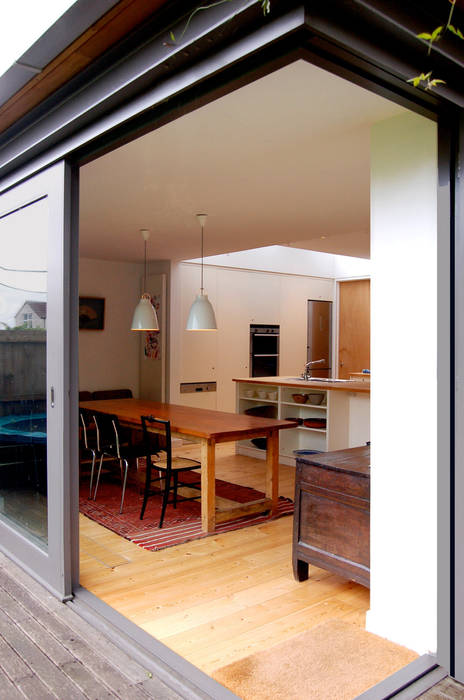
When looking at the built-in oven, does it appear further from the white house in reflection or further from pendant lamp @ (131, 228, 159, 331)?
the white house in reflection

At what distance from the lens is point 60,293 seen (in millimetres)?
2826

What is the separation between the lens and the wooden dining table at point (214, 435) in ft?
13.5

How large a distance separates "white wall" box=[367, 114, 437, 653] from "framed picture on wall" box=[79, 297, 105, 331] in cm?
522

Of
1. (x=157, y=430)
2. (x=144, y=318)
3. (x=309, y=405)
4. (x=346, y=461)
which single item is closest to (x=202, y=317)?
(x=144, y=318)

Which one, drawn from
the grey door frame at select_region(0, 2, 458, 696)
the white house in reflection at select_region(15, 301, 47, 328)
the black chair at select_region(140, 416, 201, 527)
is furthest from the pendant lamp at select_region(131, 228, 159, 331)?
the grey door frame at select_region(0, 2, 458, 696)

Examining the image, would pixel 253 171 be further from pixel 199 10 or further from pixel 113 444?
pixel 113 444

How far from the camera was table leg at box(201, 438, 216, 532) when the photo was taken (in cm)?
412

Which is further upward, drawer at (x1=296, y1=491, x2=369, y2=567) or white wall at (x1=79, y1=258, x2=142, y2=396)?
white wall at (x1=79, y1=258, x2=142, y2=396)

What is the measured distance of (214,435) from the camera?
159 inches

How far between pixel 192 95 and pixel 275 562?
274 centimetres

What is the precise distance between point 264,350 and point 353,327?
175 cm

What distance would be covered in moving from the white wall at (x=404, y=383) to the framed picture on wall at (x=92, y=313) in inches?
206

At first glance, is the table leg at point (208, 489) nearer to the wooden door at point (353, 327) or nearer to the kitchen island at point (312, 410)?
the kitchen island at point (312, 410)

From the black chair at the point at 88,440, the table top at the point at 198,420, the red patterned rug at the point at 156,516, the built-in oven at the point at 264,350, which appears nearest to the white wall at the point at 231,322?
the built-in oven at the point at 264,350
